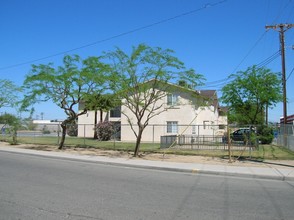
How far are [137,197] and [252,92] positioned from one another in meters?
21.8

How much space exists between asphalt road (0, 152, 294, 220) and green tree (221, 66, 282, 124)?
16.7 meters

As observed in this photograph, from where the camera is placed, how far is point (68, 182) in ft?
34.0

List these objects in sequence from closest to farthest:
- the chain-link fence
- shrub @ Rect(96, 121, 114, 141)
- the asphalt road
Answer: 1. the asphalt road
2. the chain-link fence
3. shrub @ Rect(96, 121, 114, 141)

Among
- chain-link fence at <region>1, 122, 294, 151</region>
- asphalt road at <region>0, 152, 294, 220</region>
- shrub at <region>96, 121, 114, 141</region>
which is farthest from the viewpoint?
shrub at <region>96, 121, 114, 141</region>

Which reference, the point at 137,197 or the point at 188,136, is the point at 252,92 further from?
the point at 137,197

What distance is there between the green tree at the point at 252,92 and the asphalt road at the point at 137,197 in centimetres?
1667

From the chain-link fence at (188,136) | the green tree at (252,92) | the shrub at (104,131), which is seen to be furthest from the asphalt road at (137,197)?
the shrub at (104,131)

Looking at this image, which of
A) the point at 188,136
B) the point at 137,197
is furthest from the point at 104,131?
the point at 137,197

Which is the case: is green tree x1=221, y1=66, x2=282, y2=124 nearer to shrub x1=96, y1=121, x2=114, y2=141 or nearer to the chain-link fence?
→ the chain-link fence

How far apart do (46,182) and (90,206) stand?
3.56 meters

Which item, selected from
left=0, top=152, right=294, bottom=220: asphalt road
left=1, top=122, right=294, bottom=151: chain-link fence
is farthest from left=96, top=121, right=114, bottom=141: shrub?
left=0, top=152, right=294, bottom=220: asphalt road

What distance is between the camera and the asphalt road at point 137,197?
6.71 metres

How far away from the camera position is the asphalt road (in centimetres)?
671

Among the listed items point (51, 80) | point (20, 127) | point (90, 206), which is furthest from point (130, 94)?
point (20, 127)
